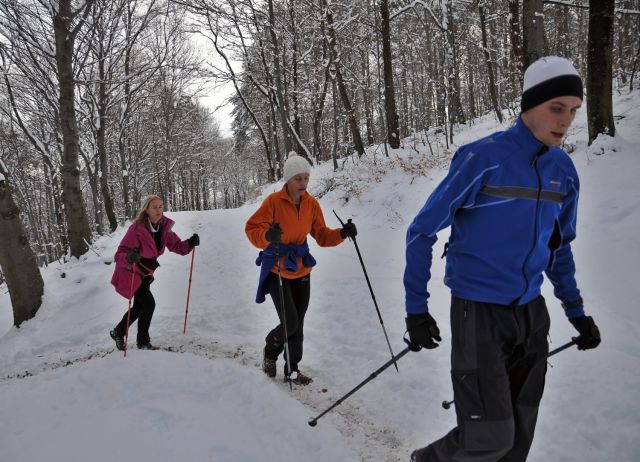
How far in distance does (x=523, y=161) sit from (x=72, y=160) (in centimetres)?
969

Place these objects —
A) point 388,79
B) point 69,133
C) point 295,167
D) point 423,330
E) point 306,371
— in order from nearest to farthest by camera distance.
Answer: point 423,330, point 295,167, point 306,371, point 69,133, point 388,79

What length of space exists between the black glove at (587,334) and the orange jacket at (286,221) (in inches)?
90.7

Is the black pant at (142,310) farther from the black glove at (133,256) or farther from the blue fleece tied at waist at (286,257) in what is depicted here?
the blue fleece tied at waist at (286,257)

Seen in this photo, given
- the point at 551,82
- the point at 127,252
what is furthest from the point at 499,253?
the point at 127,252

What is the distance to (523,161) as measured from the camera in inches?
79.3

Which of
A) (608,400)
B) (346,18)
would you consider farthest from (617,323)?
(346,18)

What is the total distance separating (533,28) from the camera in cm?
750

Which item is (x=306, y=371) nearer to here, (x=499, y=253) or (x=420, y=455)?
(x=420, y=455)

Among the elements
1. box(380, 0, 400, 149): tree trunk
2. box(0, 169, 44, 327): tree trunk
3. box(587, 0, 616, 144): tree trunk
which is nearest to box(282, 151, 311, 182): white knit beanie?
box(0, 169, 44, 327): tree trunk

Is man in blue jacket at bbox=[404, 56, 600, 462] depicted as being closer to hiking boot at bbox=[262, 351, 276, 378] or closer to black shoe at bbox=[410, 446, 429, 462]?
black shoe at bbox=[410, 446, 429, 462]

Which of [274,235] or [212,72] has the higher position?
[212,72]

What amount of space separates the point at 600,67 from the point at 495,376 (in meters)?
6.90

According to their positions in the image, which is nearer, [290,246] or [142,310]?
[290,246]

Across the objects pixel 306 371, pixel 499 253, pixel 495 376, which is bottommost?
pixel 306 371
